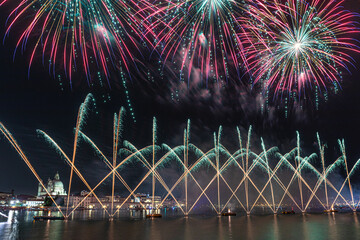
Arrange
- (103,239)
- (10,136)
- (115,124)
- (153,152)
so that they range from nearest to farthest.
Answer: (103,239) → (10,136) → (115,124) → (153,152)

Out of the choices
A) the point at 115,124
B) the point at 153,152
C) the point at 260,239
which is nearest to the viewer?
the point at 260,239

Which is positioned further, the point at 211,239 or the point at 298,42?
the point at 298,42

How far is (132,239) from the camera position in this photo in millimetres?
28016

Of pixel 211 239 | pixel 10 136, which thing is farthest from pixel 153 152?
pixel 211 239

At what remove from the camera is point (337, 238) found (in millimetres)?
27031

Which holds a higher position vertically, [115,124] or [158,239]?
[115,124]

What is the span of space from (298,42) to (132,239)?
25.7 meters

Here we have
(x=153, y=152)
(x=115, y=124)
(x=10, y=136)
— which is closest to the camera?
(x=10, y=136)

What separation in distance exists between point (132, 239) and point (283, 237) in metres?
14.7

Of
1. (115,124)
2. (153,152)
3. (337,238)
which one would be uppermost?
(115,124)

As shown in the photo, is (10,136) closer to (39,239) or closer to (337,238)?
(39,239)

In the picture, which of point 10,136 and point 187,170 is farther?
point 187,170

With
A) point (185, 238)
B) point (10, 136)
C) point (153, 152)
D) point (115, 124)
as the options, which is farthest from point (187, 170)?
point (10, 136)

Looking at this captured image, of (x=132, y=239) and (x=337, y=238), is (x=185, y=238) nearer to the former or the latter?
(x=132, y=239)
